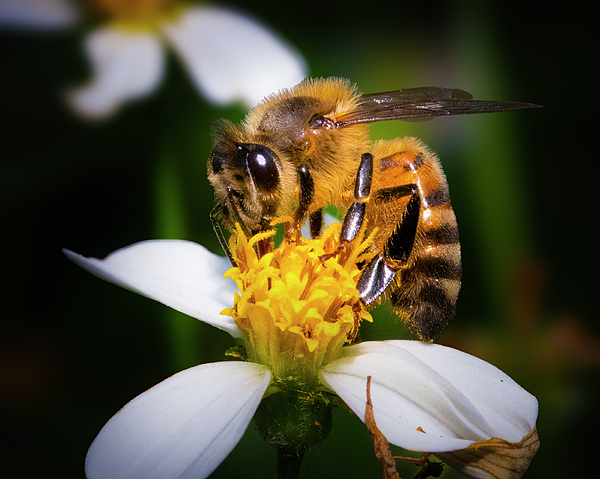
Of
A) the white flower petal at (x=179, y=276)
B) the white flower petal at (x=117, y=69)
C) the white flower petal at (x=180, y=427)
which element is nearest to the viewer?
the white flower petal at (x=180, y=427)

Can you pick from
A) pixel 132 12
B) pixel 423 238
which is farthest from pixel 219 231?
pixel 132 12

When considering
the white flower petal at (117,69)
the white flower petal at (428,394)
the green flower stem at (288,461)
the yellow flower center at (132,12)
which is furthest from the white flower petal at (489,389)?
the yellow flower center at (132,12)

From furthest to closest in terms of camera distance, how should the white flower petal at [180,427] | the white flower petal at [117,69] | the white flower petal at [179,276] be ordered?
the white flower petal at [117,69] → the white flower petal at [179,276] → the white flower petal at [180,427]

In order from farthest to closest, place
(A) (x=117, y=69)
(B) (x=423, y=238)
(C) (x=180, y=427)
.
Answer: (A) (x=117, y=69) → (B) (x=423, y=238) → (C) (x=180, y=427)

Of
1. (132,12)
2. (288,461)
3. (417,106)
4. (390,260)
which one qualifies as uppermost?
(132,12)

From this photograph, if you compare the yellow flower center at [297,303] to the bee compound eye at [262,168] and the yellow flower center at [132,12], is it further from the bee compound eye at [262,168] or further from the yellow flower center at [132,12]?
the yellow flower center at [132,12]

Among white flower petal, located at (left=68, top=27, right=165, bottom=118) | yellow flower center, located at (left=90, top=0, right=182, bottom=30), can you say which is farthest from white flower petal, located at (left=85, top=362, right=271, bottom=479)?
yellow flower center, located at (left=90, top=0, right=182, bottom=30)

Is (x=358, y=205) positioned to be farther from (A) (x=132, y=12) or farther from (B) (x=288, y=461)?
(A) (x=132, y=12)
